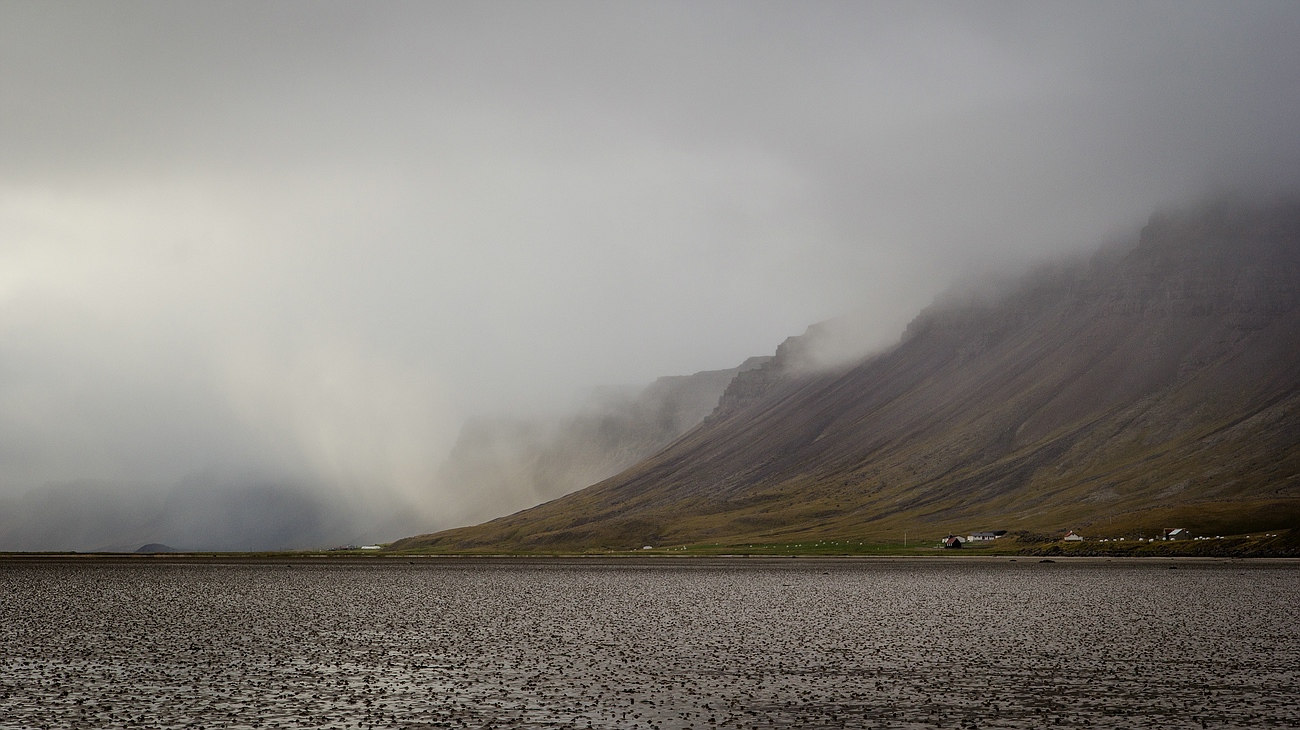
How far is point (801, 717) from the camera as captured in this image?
34031mm

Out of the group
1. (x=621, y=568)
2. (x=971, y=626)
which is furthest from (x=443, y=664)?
(x=621, y=568)

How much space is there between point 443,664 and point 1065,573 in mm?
96679

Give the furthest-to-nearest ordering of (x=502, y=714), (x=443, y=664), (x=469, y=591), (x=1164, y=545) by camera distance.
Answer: (x=1164, y=545)
(x=469, y=591)
(x=443, y=664)
(x=502, y=714)

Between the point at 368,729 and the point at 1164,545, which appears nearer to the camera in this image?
the point at 368,729

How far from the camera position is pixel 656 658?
157 ft

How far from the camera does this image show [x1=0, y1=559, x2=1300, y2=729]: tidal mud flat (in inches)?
1369

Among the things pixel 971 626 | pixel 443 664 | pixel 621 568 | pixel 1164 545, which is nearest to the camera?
pixel 443 664

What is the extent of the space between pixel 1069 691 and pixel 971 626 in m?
23.0

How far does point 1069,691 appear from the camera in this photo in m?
39.0

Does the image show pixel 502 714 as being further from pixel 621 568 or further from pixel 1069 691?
pixel 621 568

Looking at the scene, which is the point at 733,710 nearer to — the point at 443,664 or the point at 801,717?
the point at 801,717

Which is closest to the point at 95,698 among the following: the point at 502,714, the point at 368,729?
the point at 368,729

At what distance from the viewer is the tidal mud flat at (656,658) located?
114 feet

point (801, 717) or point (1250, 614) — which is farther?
point (1250, 614)
